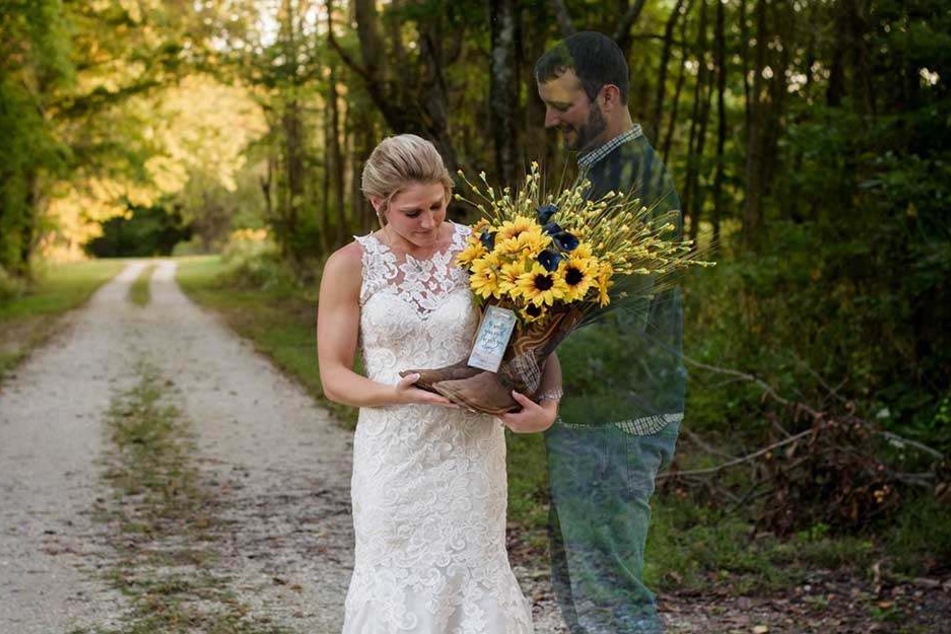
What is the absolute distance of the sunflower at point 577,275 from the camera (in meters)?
3.57

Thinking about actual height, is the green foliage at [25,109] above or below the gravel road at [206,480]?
above

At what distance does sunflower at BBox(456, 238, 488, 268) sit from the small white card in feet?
0.54

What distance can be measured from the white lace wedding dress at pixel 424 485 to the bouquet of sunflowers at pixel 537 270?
5.0 inches

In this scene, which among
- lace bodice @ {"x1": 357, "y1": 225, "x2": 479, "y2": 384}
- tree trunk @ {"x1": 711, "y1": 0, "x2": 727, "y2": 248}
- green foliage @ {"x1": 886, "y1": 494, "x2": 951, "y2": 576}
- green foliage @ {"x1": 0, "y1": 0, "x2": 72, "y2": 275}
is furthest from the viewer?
green foliage @ {"x1": 0, "y1": 0, "x2": 72, "y2": 275}

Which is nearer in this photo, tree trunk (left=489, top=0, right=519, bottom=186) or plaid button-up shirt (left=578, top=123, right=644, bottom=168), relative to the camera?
plaid button-up shirt (left=578, top=123, right=644, bottom=168)

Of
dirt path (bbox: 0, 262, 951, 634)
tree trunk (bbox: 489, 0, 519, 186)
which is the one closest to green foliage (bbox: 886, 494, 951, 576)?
dirt path (bbox: 0, 262, 951, 634)

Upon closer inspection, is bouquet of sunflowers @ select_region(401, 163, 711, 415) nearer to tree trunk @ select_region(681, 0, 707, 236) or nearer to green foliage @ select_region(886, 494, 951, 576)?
green foliage @ select_region(886, 494, 951, 576)

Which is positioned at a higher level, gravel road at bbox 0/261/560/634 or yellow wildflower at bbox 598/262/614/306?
yellow wildflower at bbox 598/262/614/306

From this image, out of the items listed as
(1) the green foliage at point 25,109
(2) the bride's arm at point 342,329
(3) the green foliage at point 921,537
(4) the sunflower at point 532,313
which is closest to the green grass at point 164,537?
(2) the bride's arm at point 342,329

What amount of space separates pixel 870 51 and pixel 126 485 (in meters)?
6.56

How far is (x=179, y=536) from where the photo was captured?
311 inches

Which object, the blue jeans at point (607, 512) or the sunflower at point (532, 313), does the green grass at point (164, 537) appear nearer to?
the blue jeans at point (607, 512)

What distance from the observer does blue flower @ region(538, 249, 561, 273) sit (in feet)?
11.7

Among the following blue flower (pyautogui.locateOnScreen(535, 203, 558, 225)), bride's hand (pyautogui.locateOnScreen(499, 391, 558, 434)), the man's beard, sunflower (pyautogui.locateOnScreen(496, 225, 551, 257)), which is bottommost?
bride's hand (pyautogui.locateOnScreen(499, 391, 558, 434))
